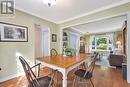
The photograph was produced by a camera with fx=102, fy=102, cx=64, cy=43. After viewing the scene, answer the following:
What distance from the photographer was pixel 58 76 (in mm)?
3299

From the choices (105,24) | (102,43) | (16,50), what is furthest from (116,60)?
(102,43)

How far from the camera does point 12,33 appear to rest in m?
3.40

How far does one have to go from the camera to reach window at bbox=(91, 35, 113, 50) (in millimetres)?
10234

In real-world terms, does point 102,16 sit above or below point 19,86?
above

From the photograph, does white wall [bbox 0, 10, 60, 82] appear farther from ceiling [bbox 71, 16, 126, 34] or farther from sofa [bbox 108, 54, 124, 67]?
sofa [bbox 108, 54, 124, 67]

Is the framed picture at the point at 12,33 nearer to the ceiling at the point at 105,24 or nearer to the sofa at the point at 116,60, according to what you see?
the ceiling at the point at 105,24

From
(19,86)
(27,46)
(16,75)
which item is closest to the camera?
(19,86)

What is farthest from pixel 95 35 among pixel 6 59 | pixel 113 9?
pixel 6 59

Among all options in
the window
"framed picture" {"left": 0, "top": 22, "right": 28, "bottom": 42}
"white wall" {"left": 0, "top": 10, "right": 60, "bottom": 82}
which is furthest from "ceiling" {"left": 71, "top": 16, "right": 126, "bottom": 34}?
"framed picture" {"left": 0, "top": 22, "right": 28, "bottom": 42}

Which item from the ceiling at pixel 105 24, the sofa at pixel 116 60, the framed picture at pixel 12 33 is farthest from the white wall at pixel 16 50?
the sofa at pixel 116 60

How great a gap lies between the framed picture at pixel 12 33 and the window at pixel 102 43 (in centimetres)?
863

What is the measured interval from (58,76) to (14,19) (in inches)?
94.9

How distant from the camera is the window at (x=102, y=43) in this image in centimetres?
1023

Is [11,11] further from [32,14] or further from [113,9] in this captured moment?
[113,9]
